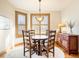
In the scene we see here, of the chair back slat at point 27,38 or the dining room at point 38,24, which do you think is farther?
the dining room at point 38,24

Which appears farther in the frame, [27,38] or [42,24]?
[42,24]

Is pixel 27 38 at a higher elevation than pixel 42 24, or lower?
lower

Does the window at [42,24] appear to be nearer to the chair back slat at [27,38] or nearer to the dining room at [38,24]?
the dining room at [38,24]

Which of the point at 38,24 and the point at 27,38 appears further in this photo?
the point at 38,24

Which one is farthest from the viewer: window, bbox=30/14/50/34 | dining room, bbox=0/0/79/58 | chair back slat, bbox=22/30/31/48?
window, bbox=30/14/50/34

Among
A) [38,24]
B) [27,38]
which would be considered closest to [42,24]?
[38,24]

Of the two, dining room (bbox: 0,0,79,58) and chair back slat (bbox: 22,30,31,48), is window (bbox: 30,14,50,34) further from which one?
chair back slat (bbox: 22,30,31,48)

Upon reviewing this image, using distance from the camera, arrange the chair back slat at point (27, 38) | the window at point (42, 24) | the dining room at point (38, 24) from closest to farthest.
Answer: the chair back slat at point (27, 38) < the dining room at point (38, 24) < the window at point (42, 24)

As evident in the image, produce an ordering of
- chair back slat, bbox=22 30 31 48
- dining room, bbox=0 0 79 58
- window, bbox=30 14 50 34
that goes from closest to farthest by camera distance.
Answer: chair back slat, bbox=22 30 31 48, dining room, bbox=0 0 79 58, window, bbox=30 14 50 34

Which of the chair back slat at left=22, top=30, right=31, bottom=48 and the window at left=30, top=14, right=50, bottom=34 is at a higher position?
the window at left=30, top=14, right=50, bottom=34

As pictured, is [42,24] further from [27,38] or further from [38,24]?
[27,38]

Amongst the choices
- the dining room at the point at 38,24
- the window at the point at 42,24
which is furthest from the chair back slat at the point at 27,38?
the window at the point at 42,24

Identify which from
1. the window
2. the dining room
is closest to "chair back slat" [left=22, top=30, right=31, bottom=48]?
the dining room

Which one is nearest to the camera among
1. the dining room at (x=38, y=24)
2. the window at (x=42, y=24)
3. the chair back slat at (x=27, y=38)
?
the chair back slat at (x=27, y=38)
